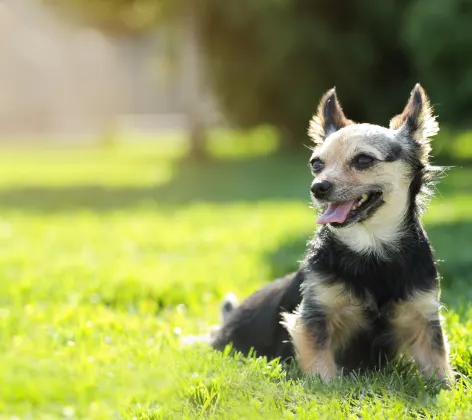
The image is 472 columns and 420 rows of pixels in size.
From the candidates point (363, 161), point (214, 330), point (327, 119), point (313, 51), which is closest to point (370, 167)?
point (363, 161)

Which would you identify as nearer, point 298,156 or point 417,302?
point 417,302

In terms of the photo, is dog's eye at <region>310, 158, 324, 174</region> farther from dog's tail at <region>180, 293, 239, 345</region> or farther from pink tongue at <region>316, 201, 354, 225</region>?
dog's tail at <region>180, 293, 239, 345</region>

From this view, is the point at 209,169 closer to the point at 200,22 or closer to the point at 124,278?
the point at 200,22

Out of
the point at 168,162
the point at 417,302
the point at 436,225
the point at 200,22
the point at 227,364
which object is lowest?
the point at 168,162

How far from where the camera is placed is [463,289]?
736 cm

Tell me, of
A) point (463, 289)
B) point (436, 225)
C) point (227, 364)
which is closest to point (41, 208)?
point (436, 225)

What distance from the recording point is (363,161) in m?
4.37

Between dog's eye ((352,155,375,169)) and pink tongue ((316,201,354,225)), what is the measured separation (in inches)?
7.8

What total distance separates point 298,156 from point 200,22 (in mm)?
4927

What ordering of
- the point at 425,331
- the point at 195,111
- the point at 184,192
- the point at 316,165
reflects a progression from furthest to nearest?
the point at 195,111 → the point at 184,192 → the point at 316,165 → the point at 425,331

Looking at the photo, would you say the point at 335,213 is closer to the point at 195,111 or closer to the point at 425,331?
the point at 425,331

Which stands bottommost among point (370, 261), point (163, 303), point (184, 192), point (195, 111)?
point (184, 192)

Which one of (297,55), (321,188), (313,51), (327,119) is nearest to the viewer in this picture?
(321,188)

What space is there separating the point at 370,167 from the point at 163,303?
11.2 feet
